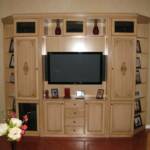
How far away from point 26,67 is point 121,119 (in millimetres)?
2078

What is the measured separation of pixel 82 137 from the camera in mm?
4195

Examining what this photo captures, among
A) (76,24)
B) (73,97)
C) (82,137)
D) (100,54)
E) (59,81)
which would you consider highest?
(76,24)

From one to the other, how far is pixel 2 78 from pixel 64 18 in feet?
6.01

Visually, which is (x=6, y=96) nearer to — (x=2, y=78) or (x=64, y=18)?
(x=2, y=78)

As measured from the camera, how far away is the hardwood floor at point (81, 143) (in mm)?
3746

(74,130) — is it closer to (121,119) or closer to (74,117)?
(74,117)

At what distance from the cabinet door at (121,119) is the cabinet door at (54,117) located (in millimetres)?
971

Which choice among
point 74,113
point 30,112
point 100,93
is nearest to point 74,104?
point 74,113

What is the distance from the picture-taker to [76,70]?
4.25m

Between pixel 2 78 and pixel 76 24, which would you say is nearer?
pixel 76 24

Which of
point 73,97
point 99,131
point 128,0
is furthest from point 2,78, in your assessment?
point 128,0

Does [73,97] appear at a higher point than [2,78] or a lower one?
lower

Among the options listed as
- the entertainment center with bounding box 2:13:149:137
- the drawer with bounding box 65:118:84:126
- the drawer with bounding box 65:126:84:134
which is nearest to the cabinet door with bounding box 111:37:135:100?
the entertainment center with bounding box 2:13:149:137

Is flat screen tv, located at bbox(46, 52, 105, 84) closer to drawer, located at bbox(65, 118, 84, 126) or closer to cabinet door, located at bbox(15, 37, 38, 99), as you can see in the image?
cabinet door, located at bbox(15, 37, 38, 99)
